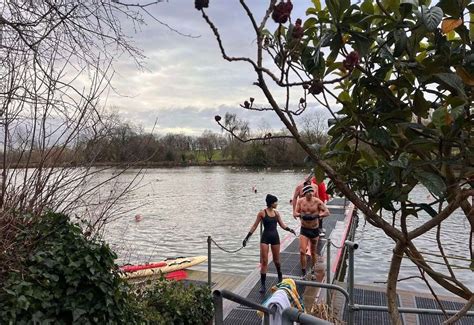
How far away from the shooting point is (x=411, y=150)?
1.73m

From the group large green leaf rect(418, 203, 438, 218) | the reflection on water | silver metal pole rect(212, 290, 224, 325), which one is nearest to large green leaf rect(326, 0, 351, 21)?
large green leaf rect(418, 203, 438, 218)

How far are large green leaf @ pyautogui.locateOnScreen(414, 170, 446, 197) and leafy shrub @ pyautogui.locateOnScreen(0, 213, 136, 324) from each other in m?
3.01

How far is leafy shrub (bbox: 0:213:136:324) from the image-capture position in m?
3.24

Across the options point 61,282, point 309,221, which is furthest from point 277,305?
point 309,221

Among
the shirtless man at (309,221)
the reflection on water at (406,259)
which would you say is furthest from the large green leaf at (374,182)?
the reflection on water at (406,259)

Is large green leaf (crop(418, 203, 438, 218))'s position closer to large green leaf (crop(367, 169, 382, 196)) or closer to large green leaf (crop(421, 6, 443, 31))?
large green leaf (crop(367, 169, 382, 196))

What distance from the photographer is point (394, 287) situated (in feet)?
5.69

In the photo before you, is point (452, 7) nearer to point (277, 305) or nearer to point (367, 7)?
point (367, 7)

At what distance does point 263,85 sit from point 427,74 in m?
0.77

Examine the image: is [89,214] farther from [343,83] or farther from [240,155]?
[240,155]

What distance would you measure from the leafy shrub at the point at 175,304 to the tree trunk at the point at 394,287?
372cm

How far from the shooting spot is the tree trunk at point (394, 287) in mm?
1673

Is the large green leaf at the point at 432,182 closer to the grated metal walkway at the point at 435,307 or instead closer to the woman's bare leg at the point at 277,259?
the grated metal walkway at the point at 435,307

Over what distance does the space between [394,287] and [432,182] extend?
0.56 metres
